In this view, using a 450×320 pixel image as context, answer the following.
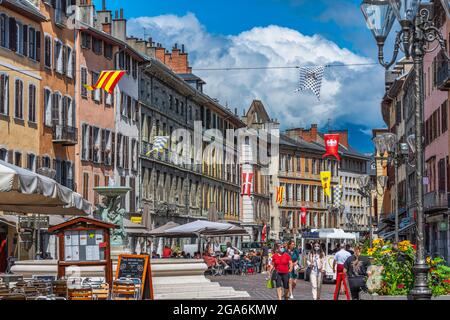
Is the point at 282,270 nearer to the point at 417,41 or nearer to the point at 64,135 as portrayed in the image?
the point at 417,41

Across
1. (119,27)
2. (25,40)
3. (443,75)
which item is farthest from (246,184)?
(25,40)

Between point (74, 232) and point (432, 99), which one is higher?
point (432, 99)

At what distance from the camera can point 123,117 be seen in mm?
63031

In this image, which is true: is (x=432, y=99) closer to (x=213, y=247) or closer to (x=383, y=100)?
(x=213, y=247)

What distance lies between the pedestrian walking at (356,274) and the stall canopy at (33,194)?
648cm

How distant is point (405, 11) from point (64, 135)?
125 feet

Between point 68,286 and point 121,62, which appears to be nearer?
point 68,286

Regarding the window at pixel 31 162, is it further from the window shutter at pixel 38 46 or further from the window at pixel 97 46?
the window at pixel 97 46

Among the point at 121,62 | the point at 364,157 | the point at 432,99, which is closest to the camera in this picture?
the point at 432,99

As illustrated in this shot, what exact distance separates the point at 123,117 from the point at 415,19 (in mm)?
47498

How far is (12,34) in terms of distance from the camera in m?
47.3

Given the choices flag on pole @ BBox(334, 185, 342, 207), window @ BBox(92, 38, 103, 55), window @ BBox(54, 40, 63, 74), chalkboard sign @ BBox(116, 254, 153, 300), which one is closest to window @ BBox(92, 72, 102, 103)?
window @ BBox(92, 38, 103, 55)

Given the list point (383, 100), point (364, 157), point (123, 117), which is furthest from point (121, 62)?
point (364, 157)

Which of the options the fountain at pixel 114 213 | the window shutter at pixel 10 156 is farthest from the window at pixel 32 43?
the fountain at pixel 114 213
